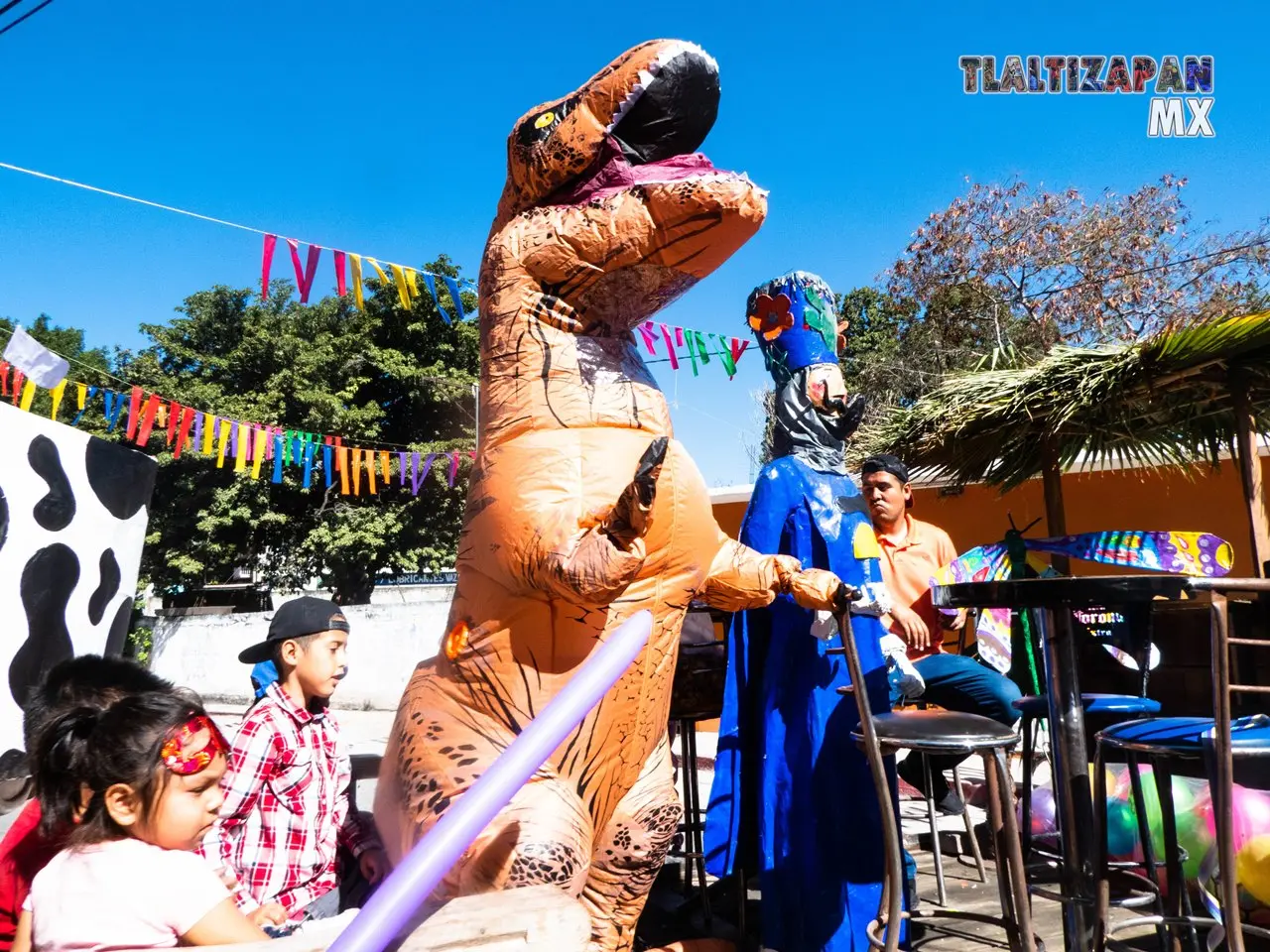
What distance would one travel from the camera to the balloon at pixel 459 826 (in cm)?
94

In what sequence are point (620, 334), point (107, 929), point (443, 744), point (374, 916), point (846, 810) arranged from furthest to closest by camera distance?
point (846, 810)
point (620, 334)
point (443, 744)
point (107, 929)
point (374, 916)

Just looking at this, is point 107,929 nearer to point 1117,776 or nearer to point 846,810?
point 846,810

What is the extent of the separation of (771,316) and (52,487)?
329 cm

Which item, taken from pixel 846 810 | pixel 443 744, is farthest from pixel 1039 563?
pixel 443 744

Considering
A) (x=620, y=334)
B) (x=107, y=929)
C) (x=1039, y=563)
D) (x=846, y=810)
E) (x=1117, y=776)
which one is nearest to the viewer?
(x=107, y=929)

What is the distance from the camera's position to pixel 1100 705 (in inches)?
113

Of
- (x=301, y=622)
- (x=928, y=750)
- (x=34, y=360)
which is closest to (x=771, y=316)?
(x=928, y=750)

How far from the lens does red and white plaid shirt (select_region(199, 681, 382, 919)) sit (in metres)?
2.15

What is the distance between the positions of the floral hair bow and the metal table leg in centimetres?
184

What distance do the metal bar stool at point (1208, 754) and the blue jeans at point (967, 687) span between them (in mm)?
631

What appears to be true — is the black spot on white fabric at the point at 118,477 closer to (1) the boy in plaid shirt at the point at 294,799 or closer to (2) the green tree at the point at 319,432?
(1) the boy in plaid shirt at the point at 294,799

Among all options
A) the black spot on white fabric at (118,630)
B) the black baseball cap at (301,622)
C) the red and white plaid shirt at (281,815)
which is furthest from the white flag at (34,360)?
the red and white plaid shirt at (281,815)

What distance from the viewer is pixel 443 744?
174cm

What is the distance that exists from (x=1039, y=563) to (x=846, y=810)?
3249 mm
